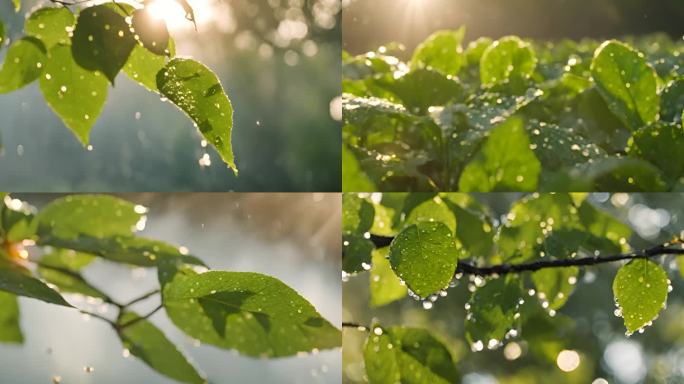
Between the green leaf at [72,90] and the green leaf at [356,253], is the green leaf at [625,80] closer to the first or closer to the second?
the green leaf at [356,253]

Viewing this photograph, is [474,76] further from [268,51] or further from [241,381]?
[268,51]

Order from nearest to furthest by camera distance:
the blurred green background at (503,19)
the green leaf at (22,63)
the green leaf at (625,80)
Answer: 1. the green leaf at (22,63)
2. the green leaf at (625,80)
3. the blurred green background at (503,19)

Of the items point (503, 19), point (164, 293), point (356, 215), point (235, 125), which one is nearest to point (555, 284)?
point (356, 215)

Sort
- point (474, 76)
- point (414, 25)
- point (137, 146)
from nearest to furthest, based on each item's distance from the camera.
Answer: point (474, 76), point (414, 25), point (137, 146)

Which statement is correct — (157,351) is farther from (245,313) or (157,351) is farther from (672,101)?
(672,101)

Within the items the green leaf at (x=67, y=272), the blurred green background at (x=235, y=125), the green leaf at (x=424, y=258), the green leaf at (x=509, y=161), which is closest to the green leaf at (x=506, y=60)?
the green leaf at (x=509, y=161)

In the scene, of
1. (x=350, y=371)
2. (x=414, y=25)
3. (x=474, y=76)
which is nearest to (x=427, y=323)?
(x=350, y=371)

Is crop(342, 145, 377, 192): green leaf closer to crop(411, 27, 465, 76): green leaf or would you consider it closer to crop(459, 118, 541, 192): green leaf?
crop(459, 118, 541, 192): green leaf

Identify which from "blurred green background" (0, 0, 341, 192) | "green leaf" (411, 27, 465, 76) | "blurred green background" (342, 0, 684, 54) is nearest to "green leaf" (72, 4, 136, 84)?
"green leaf" (411, 27, 465, 76)
